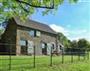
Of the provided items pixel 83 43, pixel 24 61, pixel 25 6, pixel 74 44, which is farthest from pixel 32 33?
pixel 74 44

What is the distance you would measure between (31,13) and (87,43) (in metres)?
59.8

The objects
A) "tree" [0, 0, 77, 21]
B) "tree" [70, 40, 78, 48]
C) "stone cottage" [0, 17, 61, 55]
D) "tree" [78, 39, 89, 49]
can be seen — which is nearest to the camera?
"tree" [0, 0, 77, 21]

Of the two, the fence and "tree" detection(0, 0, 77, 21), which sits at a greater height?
"tree" detection(0, 0, 77, 21)

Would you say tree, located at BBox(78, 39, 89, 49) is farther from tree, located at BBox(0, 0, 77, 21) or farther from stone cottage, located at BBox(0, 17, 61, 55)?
tree, located at BBox(0, 0, 77, 21)

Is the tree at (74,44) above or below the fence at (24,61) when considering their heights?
above

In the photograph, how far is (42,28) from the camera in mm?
53438

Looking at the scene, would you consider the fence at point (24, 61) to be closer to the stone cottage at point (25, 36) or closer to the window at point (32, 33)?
the stone cottage at point (25, 36)

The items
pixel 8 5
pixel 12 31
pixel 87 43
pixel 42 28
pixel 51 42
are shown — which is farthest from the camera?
pixel 87 43

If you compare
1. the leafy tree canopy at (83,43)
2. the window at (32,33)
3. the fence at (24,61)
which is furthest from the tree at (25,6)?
the leafy tree canopy at (83,43)

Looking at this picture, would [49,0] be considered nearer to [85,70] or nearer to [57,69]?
[57,69]

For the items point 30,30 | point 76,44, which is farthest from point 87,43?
point 30,30

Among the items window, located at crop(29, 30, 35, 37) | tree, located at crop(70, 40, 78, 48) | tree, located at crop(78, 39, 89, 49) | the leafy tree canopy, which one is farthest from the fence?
tree, located at crop(70, 40, 78, 48)

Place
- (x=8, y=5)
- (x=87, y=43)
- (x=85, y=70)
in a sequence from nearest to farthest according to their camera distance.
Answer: (x=8, y=5), (x=85, y=70), (x=87, y=43)

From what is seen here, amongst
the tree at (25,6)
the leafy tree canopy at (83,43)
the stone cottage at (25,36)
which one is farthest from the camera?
the leafy tree canopy at (83,43)
